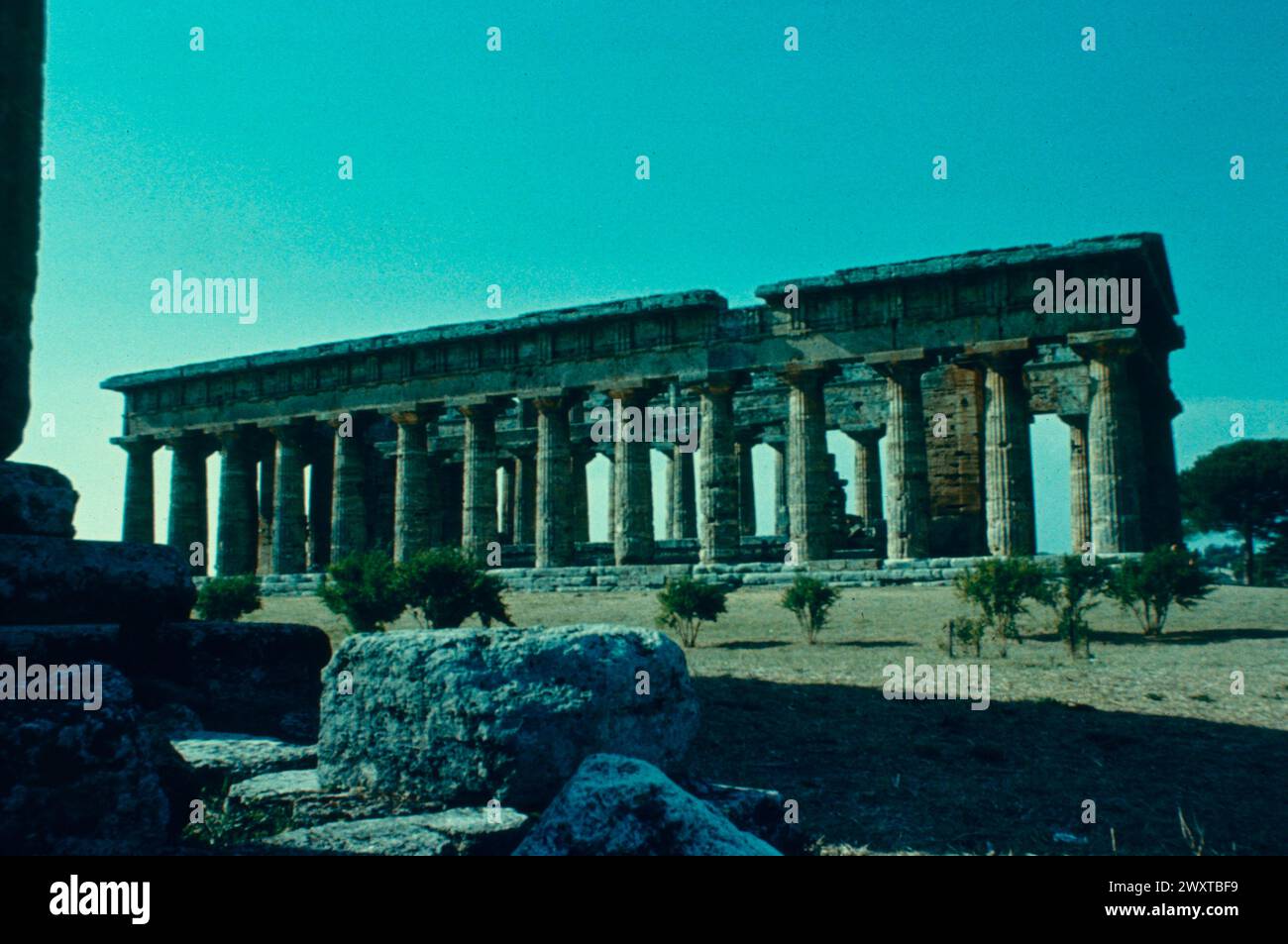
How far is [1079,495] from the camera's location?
28.9 m

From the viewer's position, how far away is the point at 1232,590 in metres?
24.4

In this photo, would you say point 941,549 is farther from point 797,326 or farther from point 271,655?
point 271,655

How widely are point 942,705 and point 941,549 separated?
2142 centimetres

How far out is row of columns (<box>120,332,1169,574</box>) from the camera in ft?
88.1

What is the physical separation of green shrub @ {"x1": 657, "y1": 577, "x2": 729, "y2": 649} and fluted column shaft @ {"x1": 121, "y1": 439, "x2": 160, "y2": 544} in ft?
95.0

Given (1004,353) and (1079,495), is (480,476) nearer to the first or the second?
(1004,353)

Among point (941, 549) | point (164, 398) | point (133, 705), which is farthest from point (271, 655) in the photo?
point (164, 398)

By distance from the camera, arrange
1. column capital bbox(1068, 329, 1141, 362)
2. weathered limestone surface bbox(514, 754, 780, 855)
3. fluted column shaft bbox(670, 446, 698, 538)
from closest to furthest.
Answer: weathered limestone surface bbox(514, 754, 780, 855) < column capital bbox(1068, 329, 1141, 362) < fluted column shaft bbox(670, 446, 698, 538)

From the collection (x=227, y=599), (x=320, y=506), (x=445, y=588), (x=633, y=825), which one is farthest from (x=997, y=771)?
(x=320, y=506)

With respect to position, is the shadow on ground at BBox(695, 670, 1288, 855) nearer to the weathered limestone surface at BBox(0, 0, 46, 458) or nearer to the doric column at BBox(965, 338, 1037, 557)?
the weathered limestone surface at BBox(0, 0, 46, 458)

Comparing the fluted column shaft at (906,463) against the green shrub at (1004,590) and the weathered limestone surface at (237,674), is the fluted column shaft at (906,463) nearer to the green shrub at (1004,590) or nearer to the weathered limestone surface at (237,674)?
the green shrub at (1004,590)

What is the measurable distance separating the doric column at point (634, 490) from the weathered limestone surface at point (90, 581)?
24.2 metres

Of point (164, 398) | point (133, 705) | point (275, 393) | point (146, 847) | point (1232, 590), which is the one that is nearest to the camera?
point (146, 847)

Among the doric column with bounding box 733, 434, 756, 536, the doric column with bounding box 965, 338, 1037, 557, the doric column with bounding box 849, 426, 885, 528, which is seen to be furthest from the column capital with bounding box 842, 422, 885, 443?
the doric column with bounding box 965, 338, 1037, 557
